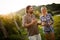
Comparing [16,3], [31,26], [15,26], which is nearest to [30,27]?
[31,26]

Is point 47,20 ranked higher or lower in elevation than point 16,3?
lower

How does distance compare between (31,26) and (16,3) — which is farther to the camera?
(16,3)

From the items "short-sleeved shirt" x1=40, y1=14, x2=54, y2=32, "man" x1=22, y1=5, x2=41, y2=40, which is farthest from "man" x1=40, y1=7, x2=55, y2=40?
"man" x1=22, y1=5, x2=41, y2=40

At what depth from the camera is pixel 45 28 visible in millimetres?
2201

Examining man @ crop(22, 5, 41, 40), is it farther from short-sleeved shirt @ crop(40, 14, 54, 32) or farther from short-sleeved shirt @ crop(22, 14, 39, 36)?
short-sleeved shirt @ crop(40, 14, 54, 32)

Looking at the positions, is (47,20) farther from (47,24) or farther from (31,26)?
(31,26)

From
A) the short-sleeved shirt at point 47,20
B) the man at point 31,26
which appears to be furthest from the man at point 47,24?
the man at point 31,26

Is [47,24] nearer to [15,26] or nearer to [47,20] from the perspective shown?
[47,20]

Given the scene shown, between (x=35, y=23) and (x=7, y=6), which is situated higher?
(x=7, y=6)

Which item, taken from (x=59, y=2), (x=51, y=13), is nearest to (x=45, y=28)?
(x=51, y=13)

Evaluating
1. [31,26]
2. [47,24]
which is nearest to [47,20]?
[47,24]

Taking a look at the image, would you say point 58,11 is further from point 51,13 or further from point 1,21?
point 1,21

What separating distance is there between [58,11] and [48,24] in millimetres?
216

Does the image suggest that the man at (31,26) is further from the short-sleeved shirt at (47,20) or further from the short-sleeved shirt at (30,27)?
the short-sleeved shirt at (47,20)
